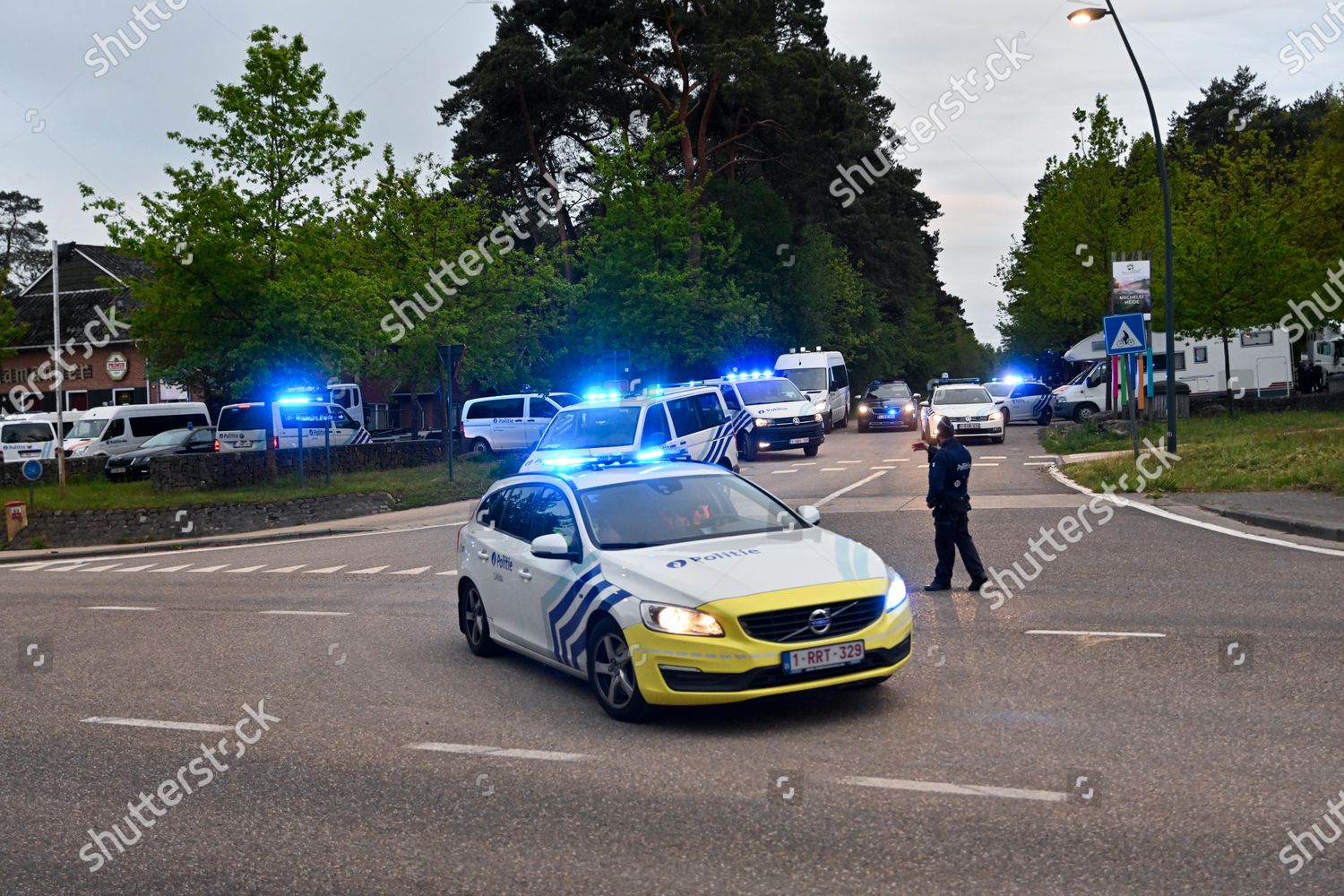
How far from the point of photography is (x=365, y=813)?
236 inches

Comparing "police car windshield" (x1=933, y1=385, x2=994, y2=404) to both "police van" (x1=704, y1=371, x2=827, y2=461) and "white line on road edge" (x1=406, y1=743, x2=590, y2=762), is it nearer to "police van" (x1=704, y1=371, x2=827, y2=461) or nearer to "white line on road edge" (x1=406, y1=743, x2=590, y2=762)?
Result: "police van" (x1=704, y1=371, x2=827, y2=461)

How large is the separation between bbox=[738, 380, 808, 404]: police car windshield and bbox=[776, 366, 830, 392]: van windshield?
30.2 feet

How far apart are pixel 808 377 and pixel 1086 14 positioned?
21.9 metres

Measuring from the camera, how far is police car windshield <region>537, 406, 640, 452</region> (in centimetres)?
1888

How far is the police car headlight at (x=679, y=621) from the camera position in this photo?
705 cm

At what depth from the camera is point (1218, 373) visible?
47.8 m

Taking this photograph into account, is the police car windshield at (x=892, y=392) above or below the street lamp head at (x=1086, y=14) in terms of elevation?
below

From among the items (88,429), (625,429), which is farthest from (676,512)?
(88,429)

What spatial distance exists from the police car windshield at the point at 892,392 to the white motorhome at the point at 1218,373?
19.0 ft

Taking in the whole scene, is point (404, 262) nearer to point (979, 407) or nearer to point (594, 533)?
point (979, 407)

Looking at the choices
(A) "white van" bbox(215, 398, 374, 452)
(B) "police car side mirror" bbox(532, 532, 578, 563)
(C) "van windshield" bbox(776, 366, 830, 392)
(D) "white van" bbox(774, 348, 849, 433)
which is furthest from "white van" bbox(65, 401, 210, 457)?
(B) "police car side mirror" bbox(532, 532, 578, 563)

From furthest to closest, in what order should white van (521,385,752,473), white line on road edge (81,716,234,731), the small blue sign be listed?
the small blue sign, white van (521,385,752,473), white line on road edge (81,716,234,731)

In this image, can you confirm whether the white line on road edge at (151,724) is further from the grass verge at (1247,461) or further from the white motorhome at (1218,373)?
the white motorhome at (1218,373)

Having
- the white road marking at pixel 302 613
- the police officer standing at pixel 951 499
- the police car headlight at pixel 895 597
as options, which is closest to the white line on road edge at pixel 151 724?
the police car headlight at pixel 895 597
